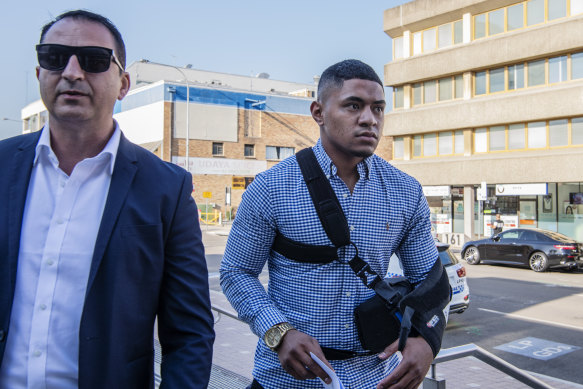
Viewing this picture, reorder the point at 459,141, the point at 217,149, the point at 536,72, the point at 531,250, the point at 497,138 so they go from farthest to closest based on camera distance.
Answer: the point at 217,149 < the point at 459,141 < the point at 497,138 < the point at 536,72 < the point at 531,250

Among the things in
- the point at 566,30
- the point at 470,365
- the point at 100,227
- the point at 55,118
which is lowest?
the point at 470,365

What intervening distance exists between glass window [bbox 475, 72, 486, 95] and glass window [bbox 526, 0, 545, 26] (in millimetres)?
3258

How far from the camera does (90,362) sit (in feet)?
5.68

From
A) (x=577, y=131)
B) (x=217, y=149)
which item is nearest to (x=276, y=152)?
(x=217, y=149)

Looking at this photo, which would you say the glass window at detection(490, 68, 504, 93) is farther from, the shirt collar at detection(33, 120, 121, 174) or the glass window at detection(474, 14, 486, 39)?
the shirt collar at detection(33, 120, 121, 174)

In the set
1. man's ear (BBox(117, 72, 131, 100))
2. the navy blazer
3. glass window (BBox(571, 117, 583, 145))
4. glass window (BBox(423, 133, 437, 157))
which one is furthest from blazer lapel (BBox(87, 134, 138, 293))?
glass window (BBox(423, 133, 437, 157))

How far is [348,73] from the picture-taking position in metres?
2.37

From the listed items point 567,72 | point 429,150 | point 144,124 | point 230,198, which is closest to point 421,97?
point 429,150

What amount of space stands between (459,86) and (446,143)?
316cm

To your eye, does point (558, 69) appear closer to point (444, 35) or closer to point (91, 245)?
point (444, 35)

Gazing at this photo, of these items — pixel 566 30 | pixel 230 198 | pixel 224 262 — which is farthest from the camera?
pixel 230 198

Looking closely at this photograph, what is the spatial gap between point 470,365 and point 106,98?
6.55 meters

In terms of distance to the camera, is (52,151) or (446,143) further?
(446,143)

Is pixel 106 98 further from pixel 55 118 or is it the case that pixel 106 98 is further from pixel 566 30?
pixel 566 30
